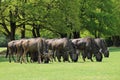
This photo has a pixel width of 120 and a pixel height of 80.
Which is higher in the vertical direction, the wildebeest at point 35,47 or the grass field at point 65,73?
the wildebeest at point 35,47

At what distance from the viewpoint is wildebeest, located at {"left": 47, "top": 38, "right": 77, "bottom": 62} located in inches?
1313

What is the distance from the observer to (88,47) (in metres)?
34.8

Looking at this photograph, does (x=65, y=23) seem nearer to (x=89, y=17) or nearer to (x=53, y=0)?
(x=53, y=0)

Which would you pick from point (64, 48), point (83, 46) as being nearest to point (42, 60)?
point (64, 48)

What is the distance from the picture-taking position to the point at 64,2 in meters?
58.5

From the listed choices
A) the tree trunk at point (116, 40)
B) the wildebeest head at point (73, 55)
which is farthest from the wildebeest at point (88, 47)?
the tree trunk at point (116, 40)

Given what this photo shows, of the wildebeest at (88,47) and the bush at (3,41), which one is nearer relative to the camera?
the wildebeest at (88,47)

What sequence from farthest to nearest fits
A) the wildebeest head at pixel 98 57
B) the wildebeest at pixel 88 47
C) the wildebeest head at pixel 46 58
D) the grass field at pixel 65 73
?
the wildebeest at pixel 88 47 < the wildebeest head at pixel 98 57 < the wildebeest head at pixel 46 58 < the grass field at pixel 65 73

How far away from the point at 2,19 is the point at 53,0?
Result: 7.75 m

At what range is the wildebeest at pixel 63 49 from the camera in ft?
109

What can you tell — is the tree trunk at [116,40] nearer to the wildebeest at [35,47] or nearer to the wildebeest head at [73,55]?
the wildebeest head at [73,55]

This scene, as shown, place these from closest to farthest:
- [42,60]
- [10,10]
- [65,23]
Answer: [42,60] < [10,10] < [65,23]

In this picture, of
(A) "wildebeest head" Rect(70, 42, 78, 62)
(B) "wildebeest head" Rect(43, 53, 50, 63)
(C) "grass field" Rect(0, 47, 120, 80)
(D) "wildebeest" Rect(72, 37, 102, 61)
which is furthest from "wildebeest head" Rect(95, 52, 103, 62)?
(C) "grass field" Rect(0, 47, 120, 80)

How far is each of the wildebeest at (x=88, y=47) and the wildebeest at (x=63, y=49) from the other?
162cm
